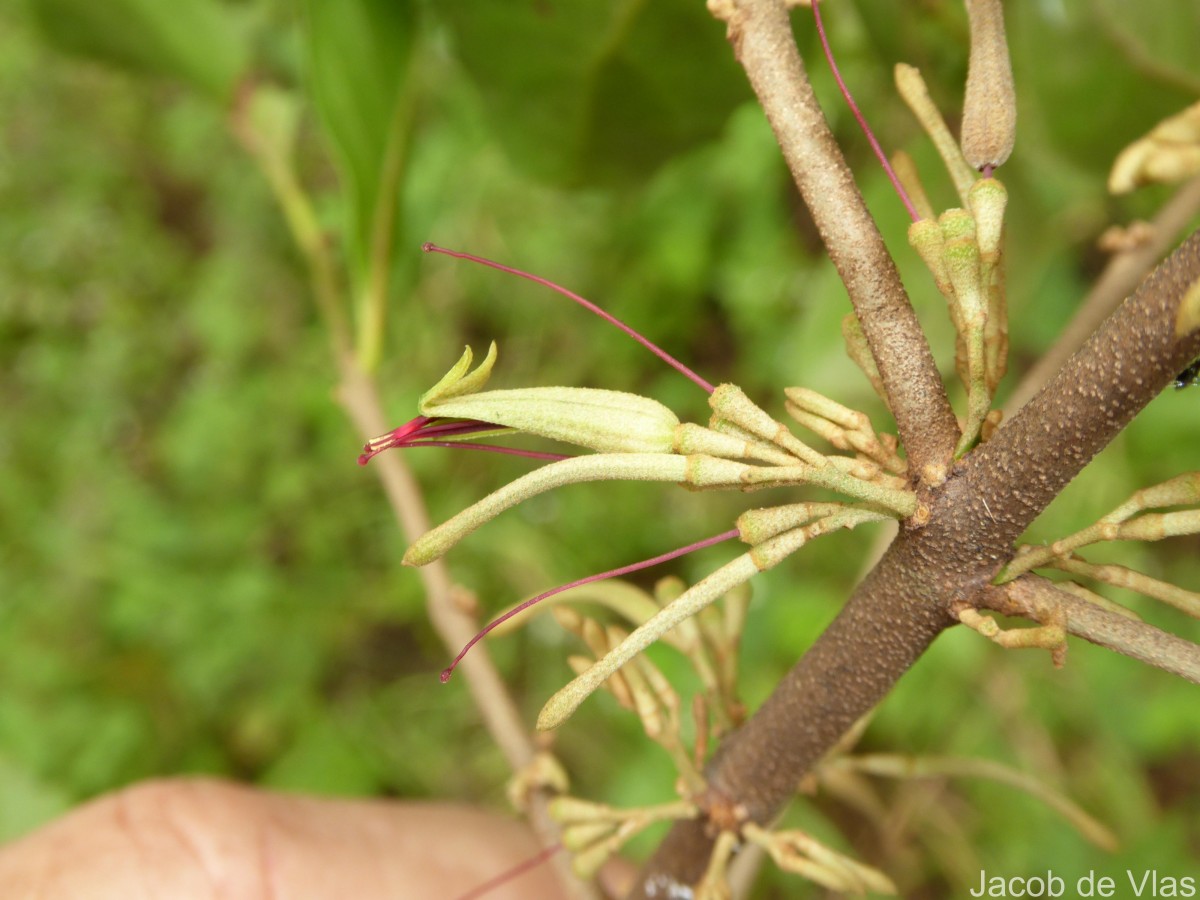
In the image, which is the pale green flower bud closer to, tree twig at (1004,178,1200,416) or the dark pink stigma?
the dark pink stigma

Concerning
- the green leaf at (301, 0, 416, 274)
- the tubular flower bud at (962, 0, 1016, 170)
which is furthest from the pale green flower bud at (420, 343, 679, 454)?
the green leaf at (301, 0, 416, 274)

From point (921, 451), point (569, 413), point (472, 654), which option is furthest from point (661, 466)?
point (472, 654)

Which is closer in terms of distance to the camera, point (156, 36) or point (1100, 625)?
point (1100, 625)

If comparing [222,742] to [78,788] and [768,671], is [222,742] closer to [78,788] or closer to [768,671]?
[78,788]

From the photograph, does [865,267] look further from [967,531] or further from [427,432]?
[427,432]

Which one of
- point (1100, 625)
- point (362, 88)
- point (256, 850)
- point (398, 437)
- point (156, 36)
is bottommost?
point (256, 850)

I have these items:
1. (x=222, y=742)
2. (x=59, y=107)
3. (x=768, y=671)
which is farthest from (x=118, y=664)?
(x=59, y=107)

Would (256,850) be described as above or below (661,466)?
below

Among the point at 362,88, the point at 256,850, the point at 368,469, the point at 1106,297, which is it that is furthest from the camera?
the point at 368,469

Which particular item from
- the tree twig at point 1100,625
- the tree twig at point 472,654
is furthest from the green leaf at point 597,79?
the tree twig at point 1100,625
